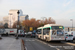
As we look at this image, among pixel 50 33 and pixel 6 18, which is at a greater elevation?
pixel 6 18

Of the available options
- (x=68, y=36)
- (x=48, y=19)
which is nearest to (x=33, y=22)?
(x=48, y=19)

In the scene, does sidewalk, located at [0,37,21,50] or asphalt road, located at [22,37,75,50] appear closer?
sidewalk, located at [0,37,21,50]

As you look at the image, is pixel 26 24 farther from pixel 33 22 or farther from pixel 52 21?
pixel 52 21

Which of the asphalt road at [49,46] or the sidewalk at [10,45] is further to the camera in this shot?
the asphalt road at [49,46]

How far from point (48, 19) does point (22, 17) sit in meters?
80.5

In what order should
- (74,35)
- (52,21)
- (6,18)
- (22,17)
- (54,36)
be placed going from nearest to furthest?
(54,36) < (74,35) < (52,21) < (22,17) < (6,18)

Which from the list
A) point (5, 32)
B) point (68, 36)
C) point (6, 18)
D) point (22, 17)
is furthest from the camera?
point (6, 18)

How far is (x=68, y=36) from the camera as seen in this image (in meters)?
26.0

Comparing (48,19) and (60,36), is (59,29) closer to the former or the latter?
(60,36)

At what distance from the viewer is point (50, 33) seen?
22984mm

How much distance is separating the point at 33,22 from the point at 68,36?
79.0 meters

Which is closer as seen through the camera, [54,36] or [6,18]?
[54,36]

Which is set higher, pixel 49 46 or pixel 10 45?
pixel 10 45

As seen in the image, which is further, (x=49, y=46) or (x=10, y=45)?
(x=10, y=45)
